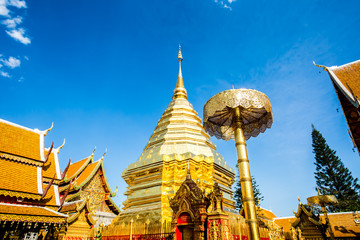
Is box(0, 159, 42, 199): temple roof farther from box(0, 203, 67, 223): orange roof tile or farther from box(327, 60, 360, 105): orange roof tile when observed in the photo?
box(327, 60, 360, 105): orange roof tile

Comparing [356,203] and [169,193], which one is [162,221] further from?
[356,203]

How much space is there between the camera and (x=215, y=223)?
18.1 feet

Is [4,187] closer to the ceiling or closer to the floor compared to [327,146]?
closer to the floor

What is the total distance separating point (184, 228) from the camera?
6.45 m

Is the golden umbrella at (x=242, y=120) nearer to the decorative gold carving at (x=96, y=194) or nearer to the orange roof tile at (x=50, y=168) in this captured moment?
the orange roof tile at (x=50, y=168)

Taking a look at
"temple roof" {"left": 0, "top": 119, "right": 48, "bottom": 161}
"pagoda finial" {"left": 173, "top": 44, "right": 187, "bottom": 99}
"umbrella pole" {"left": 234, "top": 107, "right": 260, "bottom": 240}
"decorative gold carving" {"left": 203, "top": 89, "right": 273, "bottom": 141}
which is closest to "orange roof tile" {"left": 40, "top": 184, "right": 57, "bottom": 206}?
"temple roof" {"left": 0, "top": 119, "right": 48, "bottom": 161}

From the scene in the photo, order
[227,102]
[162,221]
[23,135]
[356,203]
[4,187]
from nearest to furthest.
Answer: [227,102], [162,221], [4,187], [23,135], [356,203]

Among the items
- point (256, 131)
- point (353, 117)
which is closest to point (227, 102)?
point (256, 131)

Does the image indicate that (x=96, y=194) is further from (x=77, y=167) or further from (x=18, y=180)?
(x=18, y=180)

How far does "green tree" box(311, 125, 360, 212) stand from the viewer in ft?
82.1

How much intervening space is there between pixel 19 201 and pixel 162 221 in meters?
5.96

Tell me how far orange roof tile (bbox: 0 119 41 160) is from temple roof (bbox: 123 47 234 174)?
15.2ft

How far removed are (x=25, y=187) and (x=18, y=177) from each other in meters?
0.63

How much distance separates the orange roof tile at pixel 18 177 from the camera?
9.20 m
